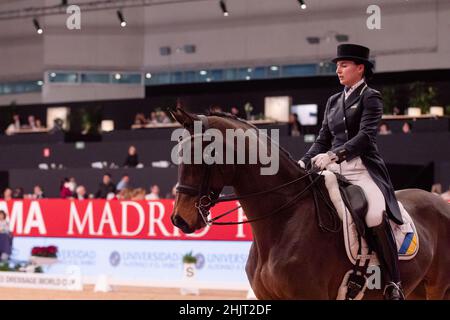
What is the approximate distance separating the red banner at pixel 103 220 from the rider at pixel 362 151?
19.9 ft

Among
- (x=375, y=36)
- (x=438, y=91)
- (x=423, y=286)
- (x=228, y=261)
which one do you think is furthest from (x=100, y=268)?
(x=375, y=36)

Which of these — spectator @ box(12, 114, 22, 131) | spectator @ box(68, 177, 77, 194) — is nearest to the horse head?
spectator @ box(68, 177, 77, 194)

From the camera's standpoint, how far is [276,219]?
15.4 feet

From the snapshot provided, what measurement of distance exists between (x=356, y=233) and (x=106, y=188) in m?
11.1

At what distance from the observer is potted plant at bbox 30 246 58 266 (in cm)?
1287

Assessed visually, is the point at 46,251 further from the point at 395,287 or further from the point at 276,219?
the point at 395,287

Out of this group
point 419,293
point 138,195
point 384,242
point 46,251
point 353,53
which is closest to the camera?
point 384,242

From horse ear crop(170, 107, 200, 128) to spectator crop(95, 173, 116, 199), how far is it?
11.1 meters

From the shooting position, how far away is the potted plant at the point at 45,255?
507 inches

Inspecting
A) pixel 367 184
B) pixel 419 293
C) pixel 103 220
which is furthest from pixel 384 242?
pixel 103 220

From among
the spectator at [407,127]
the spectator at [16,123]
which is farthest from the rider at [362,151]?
the spectator at [16,123]

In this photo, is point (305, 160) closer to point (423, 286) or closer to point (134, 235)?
point (423, 286)

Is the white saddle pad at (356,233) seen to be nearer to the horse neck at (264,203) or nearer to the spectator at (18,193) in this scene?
the horse neck at (264,203)

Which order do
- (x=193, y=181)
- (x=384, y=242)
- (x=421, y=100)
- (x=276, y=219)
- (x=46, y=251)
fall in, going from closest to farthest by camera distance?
(x=193, y=181) < (x=276, y=219) < (x=384, y=242) < (x=46, y=251) < (x=421, y=100)
